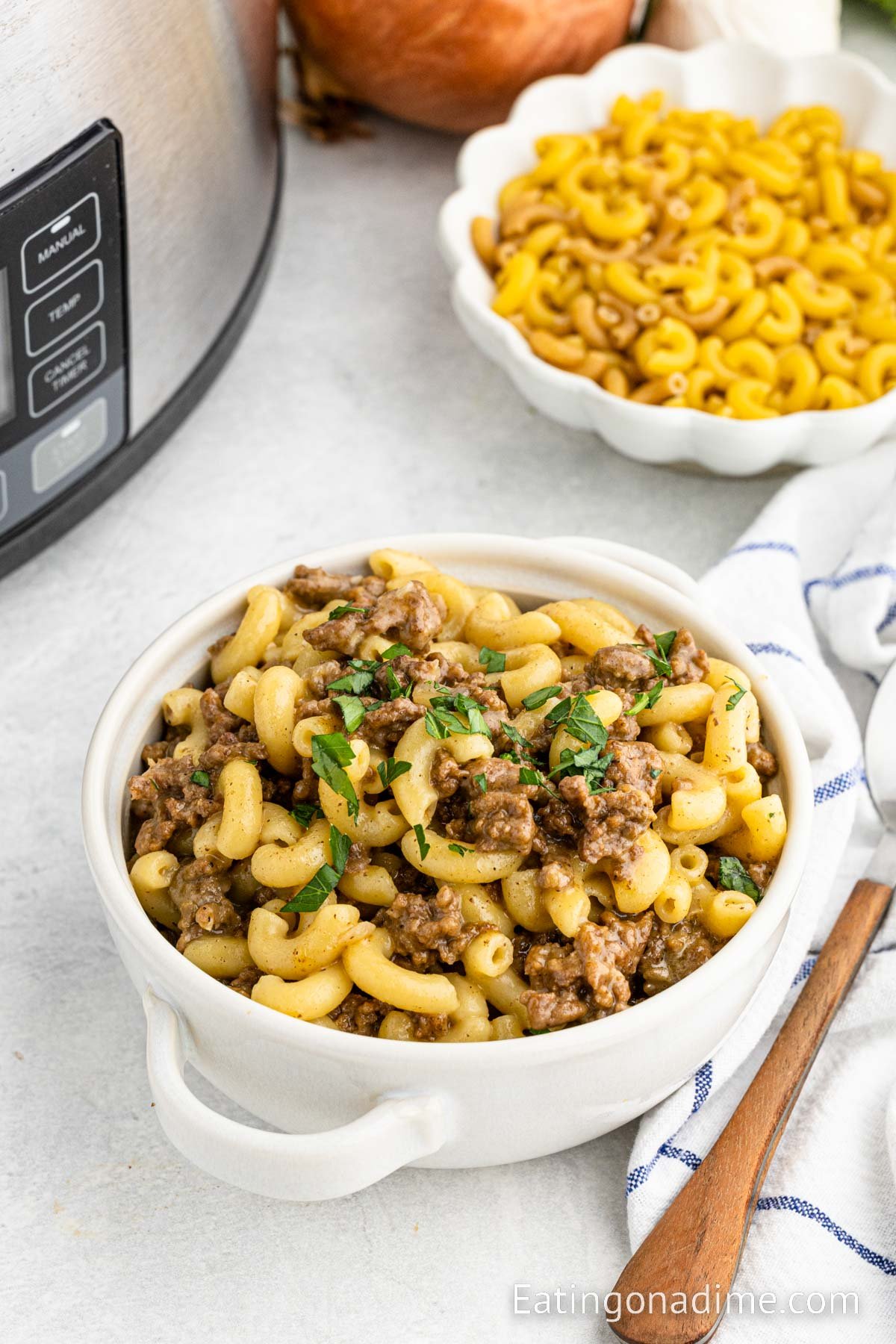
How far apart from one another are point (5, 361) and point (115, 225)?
124 millimetres

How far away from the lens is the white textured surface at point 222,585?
80cm

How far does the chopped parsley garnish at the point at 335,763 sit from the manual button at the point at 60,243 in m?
0.39

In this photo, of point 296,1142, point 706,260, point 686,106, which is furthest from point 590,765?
point 686,106

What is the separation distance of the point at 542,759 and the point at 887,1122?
300 millimetres

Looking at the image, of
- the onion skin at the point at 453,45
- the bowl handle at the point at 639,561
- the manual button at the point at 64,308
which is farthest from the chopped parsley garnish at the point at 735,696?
the onion skin at the point at 453,45

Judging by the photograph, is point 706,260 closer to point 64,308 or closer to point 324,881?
point 64,308

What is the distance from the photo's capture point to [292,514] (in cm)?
125

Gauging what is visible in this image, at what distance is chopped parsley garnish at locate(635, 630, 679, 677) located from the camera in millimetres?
833

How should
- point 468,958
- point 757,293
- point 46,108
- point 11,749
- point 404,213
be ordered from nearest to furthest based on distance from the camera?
point 468,958 < point 46,108 < point 11,749 < point 757,293 < point 404,213

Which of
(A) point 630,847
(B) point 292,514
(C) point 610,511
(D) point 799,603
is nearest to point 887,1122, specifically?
(A) point 630,847

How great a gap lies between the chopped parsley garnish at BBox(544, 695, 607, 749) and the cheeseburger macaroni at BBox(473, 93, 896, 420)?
19.8 inches

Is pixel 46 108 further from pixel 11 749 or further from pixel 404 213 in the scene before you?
pixel 404 213

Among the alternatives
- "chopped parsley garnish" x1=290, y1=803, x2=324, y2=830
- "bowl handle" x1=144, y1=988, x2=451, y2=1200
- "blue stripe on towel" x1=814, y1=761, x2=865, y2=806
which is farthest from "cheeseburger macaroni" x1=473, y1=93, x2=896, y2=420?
"bowl handle" x1=144, y1=988, x2=451, y2=1200

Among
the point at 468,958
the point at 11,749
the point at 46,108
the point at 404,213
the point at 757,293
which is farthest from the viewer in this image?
the point at 404,213
